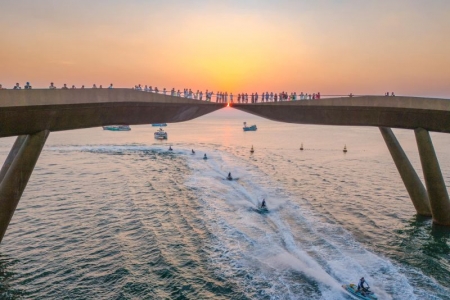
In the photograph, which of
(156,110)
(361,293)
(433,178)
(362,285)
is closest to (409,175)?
(433,178)

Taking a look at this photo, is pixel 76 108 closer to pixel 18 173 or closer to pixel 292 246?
pixel 18 173

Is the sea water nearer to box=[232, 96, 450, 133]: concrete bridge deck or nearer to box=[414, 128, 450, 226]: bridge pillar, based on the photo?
box=[414, 128, 450, 226]: bridge pillar

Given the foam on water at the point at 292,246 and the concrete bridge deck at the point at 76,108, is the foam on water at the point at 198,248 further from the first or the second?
the concrete bridge deck at the point at 76,108

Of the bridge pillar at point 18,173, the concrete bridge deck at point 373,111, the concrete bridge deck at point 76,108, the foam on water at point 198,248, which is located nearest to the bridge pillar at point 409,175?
the concrete bridge deck at point 373,111

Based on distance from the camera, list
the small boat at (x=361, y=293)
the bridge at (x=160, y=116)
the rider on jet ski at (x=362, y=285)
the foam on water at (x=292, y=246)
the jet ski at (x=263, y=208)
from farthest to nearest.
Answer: the jet ski at (x=263, y=208)
the foam on water at (x=292, y=246)
the bridge at (x=160, y=116)
the rider on jet ski at (x=362, y=285)
the small boat at (x=361, y=293)

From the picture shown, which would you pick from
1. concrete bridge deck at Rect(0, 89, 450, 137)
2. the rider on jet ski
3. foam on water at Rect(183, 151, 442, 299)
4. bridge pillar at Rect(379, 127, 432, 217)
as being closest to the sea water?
foam on water at Rect(183, 151, 442, 299)

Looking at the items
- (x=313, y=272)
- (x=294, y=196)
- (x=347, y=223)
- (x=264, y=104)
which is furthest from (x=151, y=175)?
(x=313, y=272)

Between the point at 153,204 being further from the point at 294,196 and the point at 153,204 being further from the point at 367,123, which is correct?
the point at 367,123
